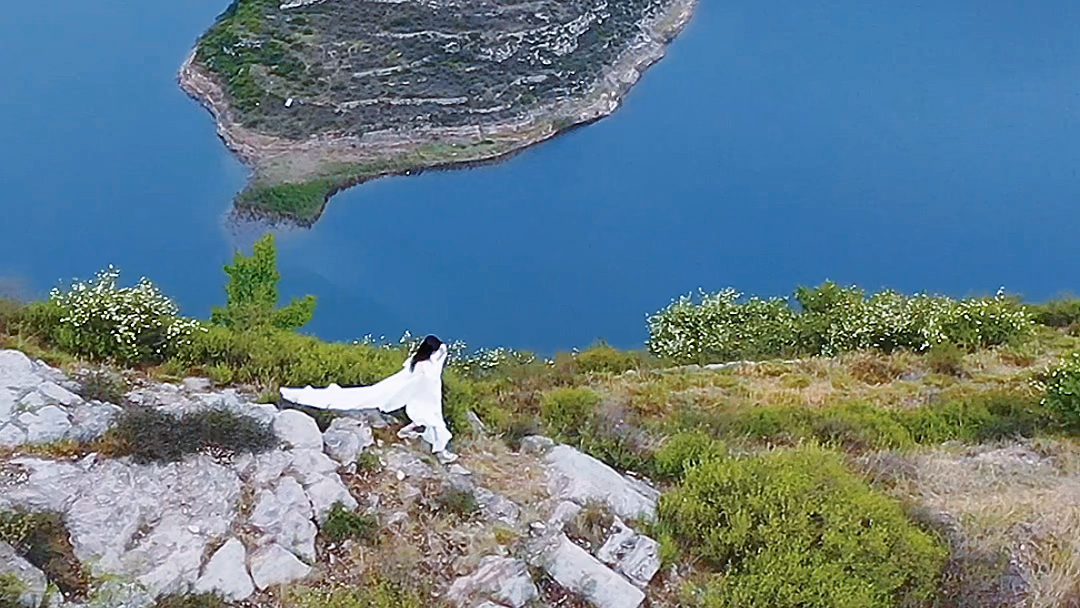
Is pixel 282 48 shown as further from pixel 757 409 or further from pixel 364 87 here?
pixel 757 409

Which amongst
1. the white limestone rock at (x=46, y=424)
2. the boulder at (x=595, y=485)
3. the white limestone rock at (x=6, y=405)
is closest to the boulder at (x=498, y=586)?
the boulder at (x=595, y=485)

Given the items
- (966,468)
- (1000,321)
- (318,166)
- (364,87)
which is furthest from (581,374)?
(364,87)

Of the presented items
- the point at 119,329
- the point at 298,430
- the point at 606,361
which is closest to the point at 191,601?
the point at 298,430

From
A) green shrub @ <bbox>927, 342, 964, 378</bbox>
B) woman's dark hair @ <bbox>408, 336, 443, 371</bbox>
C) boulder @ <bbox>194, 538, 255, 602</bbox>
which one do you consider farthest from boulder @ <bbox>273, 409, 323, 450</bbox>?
green shrub @ <bbox>927, 342, 964, 378</bbox>

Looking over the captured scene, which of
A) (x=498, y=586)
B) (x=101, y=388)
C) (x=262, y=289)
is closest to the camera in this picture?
(x=498, y=586)

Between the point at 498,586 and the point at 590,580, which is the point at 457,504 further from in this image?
the point at 590,580

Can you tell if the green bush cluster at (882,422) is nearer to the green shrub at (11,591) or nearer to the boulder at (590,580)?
the boulder at (590,580)

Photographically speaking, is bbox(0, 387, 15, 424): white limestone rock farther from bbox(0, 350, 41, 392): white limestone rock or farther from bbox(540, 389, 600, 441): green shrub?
bbox(540, 389, 600, 441): green shrub
